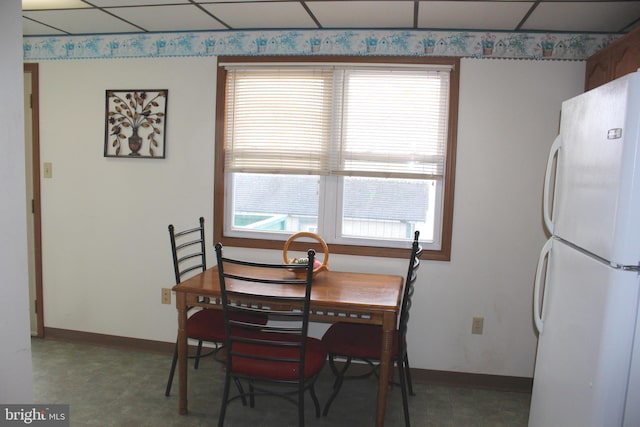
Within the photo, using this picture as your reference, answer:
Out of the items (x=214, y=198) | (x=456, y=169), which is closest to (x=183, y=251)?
(x=214, y=198)

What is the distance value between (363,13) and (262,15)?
617 mm

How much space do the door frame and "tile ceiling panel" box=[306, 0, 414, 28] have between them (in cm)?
226

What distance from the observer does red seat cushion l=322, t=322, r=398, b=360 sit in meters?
2.50

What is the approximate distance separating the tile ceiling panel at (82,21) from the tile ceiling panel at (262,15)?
75 cm

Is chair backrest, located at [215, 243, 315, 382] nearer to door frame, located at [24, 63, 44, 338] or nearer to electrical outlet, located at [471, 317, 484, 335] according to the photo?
electrical outlet, located at [471, 317, 484, 335]

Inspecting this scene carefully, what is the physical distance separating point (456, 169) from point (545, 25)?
98 cm

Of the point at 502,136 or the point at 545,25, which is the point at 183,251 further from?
the point at 545,25

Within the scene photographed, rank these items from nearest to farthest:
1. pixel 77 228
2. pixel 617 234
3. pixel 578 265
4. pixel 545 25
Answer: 1. pixel 617 234
2. pixel 578 265
3. pixel 545 25
4. pixel 77 228

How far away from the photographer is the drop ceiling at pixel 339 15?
8.38 ft

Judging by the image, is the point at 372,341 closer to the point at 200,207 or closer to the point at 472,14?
the point at 200,207

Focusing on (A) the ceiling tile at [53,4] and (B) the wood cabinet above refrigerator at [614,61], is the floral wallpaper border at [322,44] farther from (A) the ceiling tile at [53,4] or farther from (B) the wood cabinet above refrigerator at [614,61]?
(A) the ceiling tile at [53,4]

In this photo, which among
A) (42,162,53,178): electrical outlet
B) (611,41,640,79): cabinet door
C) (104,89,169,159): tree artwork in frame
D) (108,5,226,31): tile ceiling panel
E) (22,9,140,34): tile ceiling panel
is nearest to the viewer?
(611,41,640,79): cabinet door

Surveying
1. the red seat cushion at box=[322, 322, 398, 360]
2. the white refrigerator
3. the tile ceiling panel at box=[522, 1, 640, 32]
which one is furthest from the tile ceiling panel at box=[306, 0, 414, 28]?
the red seat cushion at box=[322, 322, 398, 360]

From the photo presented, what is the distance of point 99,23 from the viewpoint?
3180 mm
